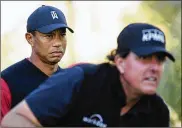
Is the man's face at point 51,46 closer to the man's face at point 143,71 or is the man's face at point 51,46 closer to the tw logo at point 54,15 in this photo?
the tw logo at point 54,15

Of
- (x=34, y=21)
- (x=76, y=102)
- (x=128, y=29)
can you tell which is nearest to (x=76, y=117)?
(x=76, y=102)

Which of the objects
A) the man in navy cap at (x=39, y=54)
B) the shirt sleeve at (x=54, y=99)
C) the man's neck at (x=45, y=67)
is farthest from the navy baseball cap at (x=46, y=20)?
the shirt sleeve at (x=54, y=99)

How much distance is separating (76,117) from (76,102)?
0.07 meters

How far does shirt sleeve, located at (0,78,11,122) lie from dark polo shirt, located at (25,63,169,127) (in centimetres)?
51

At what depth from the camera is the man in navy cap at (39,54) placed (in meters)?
3.24

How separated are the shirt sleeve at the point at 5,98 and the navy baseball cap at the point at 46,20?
50 cm

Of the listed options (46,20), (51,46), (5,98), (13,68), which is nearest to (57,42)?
(51,46)

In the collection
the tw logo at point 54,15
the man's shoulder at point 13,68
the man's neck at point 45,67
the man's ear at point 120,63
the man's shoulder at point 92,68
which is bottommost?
the man's neck at point 45,67

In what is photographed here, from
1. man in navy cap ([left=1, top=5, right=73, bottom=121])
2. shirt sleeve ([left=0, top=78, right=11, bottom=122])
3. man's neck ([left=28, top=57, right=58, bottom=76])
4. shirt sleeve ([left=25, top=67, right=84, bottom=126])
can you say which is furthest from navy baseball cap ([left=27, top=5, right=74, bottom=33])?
shirt sleeve ([left=25, top=67, right=84, bottom=126])

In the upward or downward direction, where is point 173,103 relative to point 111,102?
downward

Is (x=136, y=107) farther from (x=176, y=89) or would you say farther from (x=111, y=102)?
(x=176, y=89)

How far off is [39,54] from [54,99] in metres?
1.17

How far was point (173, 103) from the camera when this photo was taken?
7.60 metres

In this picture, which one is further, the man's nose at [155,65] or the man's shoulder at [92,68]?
the man's shoulder at [92,68]
